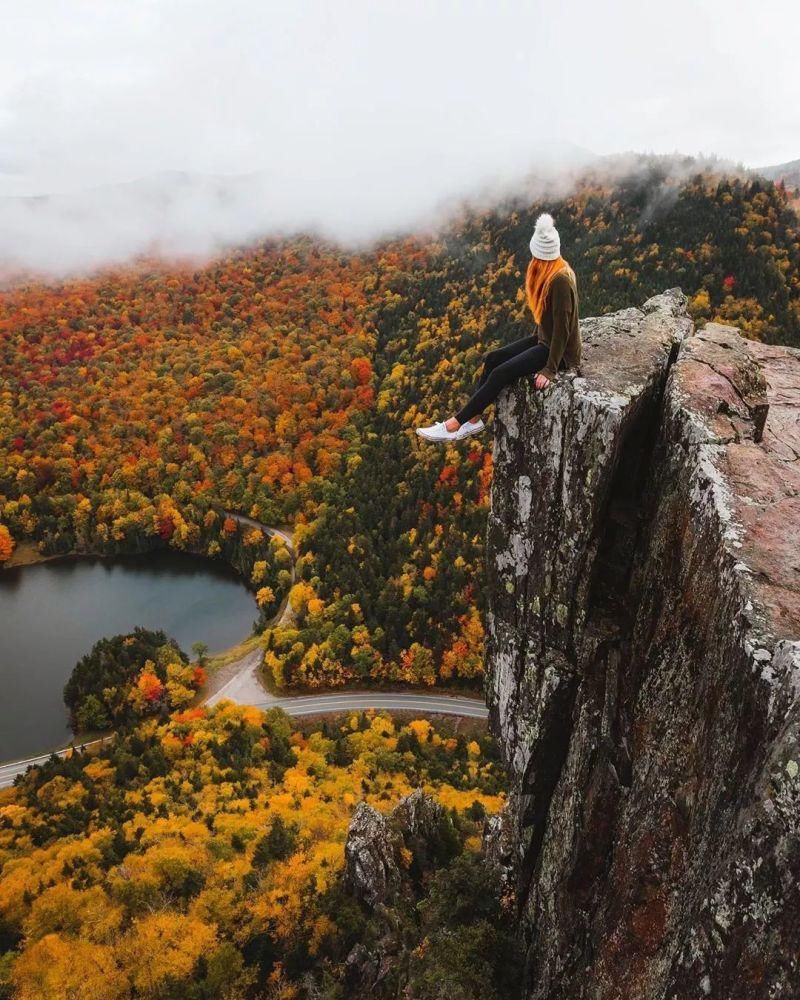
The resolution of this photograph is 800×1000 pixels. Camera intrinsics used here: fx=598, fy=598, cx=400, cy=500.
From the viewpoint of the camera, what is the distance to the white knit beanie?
8727 mm

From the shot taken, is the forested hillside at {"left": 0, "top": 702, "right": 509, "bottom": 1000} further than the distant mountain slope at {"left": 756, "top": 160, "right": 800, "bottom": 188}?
No

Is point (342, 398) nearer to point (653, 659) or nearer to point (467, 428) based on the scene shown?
point (467, 428)

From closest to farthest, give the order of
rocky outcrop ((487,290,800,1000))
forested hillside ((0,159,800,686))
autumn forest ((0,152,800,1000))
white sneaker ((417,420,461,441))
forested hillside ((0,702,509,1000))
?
rocky outcrop ((487,290,800,1000)), white sneaker ((417,420,461,441)), forested hillside ((0,702,509,1000)), autumn forest ((0,152,800,1000)), forested hillside ((0,159,800,686))

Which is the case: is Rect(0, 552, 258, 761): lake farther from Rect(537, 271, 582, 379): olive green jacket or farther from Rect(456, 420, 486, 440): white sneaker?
Rect(537, 271, 582, 379): olive green jacket

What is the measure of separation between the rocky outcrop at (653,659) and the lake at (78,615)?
57239 millimetres

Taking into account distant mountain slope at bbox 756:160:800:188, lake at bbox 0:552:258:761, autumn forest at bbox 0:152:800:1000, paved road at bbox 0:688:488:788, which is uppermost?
distant mountain slope at bbox 756:160:800:188

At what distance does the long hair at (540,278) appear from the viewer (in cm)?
876

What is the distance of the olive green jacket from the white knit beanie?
1.24ft

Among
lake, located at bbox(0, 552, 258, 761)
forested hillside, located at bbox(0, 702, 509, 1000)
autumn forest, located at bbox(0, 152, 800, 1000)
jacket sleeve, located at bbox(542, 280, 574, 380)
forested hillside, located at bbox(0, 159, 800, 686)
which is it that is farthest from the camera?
forested hillside, located at bbox(0, 159, 800, 686)

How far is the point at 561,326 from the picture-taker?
9.01 m

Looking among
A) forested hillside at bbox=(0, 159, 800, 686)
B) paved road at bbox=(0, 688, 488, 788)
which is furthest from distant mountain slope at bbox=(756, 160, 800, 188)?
paved road at bbox=(0, 688, 488, 788)

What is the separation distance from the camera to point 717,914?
519cm

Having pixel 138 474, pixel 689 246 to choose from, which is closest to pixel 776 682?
pixel 689 246

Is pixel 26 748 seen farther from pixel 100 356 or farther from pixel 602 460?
pixel 100 356
